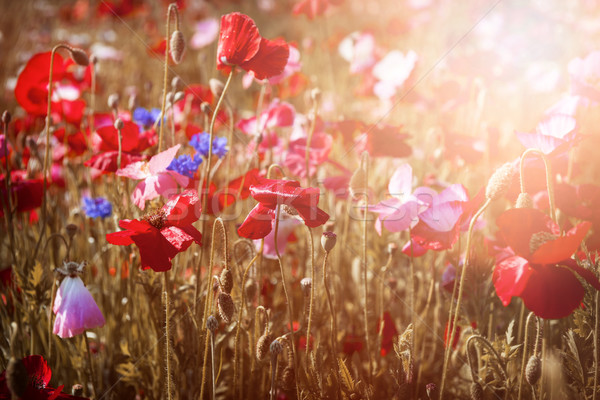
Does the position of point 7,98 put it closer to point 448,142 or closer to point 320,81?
point 320,81

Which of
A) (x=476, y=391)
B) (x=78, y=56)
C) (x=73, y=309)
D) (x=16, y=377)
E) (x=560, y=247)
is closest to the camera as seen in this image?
(x=16, y=377)

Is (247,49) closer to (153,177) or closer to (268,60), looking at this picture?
(268,60)

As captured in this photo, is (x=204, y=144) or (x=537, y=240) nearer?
(x=537, y=240)

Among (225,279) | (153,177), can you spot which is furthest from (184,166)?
(225,279)

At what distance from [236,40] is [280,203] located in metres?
0.41

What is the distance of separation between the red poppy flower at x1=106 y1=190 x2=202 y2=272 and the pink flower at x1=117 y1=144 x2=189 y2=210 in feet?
0.36

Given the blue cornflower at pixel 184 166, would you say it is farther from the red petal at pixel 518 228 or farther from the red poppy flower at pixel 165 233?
the red petal at pixel 518 228

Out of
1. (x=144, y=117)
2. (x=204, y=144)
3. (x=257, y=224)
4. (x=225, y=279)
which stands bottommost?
(x=225, y=279)

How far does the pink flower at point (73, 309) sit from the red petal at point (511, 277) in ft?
2.73

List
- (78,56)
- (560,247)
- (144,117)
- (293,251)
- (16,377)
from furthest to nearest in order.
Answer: (293,251), (144,117), (78,56), (560,247), (16,377)

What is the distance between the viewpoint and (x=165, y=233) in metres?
1.03

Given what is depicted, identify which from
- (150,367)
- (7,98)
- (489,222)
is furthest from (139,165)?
(7,98)

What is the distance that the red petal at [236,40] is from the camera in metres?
1.12

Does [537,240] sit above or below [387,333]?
above
